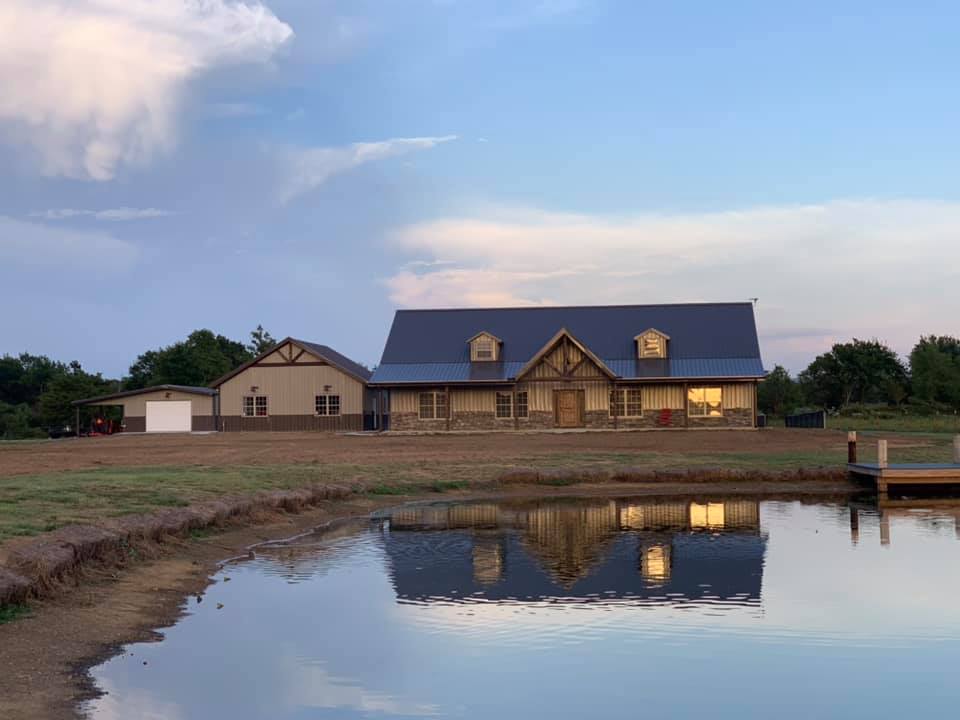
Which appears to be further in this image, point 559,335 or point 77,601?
point 559,335

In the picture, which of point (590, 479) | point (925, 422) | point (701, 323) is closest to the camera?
point (590, 479)

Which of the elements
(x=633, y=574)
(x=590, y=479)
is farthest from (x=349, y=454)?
(x=633, y=574)

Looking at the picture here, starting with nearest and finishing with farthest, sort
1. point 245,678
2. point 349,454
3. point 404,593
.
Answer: point 245,678 → point 404,593 → point 349,454

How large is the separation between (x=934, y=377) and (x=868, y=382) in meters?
14.6

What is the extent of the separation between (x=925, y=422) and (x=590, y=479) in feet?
121

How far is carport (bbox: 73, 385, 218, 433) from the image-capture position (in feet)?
204

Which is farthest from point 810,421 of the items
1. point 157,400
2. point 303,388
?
point 157,400

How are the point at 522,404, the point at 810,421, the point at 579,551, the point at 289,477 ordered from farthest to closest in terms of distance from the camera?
the point at 810,421, the point at 522,404, the point at 289,477, the point at 579,551

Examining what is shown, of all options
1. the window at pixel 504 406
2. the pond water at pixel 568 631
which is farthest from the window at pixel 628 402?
the pond water at pixel 568 631

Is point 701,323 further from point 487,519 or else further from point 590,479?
point 487,519

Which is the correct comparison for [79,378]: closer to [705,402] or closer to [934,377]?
[705,402]

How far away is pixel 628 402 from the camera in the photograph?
177 feet

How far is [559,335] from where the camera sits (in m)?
53.1

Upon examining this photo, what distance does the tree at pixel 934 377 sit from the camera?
8581cm
